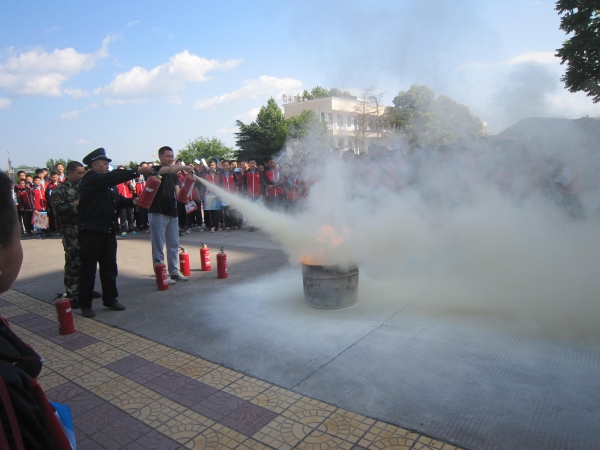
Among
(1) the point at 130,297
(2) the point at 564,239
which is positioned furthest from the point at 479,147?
(1) the point at 130,297

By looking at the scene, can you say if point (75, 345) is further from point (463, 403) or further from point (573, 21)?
point (573, 21)

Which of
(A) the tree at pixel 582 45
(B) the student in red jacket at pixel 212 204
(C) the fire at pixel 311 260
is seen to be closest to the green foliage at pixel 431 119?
(A) the tree at pixel 582 45

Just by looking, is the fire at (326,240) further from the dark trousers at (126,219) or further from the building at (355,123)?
the dark trousers at (126,219)

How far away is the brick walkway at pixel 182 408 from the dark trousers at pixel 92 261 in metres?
1.05

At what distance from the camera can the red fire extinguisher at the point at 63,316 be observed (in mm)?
4713

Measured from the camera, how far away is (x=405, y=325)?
440 centimetres

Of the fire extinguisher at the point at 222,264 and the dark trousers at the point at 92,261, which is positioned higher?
the dark trousers at the point at 92,261

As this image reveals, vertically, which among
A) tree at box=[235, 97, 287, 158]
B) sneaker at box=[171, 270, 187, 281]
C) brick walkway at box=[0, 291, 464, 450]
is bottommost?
brick walkway at box=[0, 291, 464, 450]

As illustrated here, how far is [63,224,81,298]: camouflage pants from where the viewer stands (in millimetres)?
5613

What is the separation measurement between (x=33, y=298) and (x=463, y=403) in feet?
21.3

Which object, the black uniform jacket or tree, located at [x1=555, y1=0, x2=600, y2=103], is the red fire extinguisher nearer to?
the black uniform jacket

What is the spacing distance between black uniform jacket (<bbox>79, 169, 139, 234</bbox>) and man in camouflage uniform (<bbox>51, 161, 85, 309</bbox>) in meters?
0.28

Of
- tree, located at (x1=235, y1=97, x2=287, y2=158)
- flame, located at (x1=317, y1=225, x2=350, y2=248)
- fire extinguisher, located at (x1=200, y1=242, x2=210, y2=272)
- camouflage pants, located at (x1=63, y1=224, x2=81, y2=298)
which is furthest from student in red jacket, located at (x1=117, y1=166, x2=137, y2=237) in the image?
tree, located at (x1=235, y1=97, x2=287, y2=158)

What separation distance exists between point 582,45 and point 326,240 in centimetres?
455
